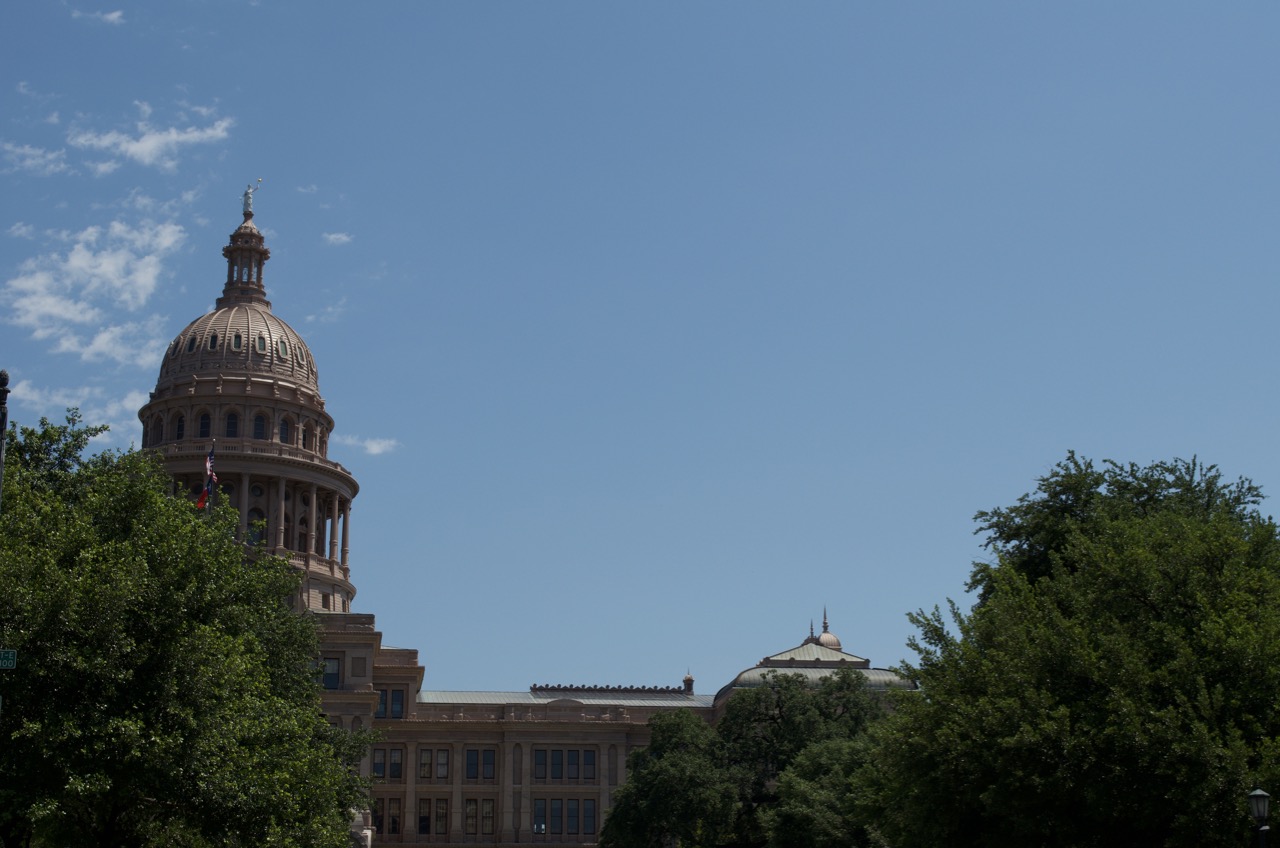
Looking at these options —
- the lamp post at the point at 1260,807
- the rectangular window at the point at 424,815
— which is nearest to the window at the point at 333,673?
the rectangular window at the point at 424,815

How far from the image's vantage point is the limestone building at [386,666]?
4963 inches

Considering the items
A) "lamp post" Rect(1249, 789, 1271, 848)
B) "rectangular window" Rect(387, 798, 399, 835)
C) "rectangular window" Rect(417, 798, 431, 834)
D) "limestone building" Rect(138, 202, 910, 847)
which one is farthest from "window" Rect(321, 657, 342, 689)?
"lamp post" Rect(1249, 789, 1271, 848)

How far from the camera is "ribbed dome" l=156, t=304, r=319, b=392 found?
131750 millimetres

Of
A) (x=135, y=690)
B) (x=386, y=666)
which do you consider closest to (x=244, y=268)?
(x=386, y=666)

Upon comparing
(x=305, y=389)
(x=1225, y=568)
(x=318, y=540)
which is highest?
(x=305, y=389)

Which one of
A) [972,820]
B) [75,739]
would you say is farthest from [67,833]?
[972,820]

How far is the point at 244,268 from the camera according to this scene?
454 ft

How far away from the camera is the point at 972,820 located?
46031 mm

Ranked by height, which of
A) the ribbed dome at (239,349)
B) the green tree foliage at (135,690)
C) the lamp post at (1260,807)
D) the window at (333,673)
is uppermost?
the ribbed dome at (239,349)

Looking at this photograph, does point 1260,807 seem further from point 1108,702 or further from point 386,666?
point 386,666

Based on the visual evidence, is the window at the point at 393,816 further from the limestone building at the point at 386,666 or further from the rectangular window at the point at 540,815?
the rectangular window at the point at 540,815

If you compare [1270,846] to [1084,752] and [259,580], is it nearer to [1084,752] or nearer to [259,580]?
[1084,752]

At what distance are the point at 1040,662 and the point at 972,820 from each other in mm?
5314

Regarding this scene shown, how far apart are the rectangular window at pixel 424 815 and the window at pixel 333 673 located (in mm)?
15459
